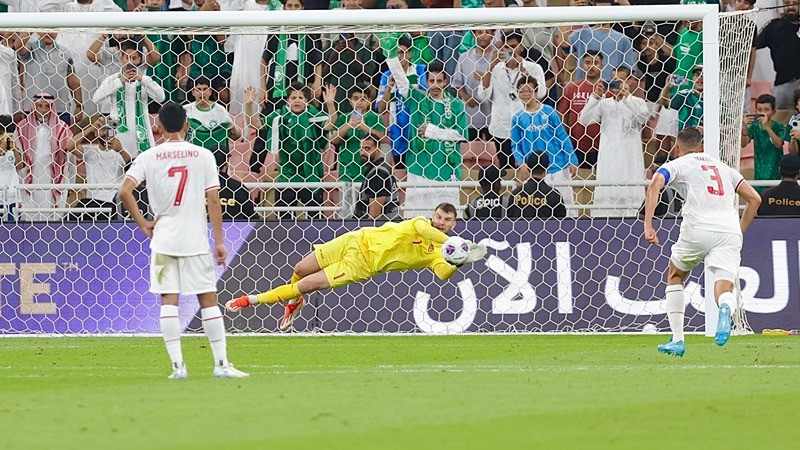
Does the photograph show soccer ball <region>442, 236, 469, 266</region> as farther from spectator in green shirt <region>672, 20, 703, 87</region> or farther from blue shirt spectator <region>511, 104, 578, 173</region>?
spectator in green shirt <region>672, 20, 703, 87</region>

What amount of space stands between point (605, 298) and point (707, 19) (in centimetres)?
316

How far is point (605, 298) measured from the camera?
15125mm

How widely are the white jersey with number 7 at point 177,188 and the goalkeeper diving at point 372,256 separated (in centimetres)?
418

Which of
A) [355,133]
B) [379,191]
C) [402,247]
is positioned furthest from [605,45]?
[402,247]

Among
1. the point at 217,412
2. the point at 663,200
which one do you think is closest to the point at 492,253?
the point at 663,200

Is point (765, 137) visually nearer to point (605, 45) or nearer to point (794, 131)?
point (794, 131)

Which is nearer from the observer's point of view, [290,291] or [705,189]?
[705,189]

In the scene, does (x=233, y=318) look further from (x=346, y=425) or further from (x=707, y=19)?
(x=346, y=425)

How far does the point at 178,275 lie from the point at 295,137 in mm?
7020

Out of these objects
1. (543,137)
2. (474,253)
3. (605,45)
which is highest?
(605,45)

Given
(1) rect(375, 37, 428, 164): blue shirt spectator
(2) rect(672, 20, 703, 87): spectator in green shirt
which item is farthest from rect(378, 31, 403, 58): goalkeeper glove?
(2) rect(672, 20, 703, 87): spectator in green shirt

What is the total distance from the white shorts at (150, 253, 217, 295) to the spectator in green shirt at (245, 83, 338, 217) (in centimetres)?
684

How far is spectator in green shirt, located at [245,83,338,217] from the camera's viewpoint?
650 inches

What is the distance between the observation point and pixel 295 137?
16.5 m
